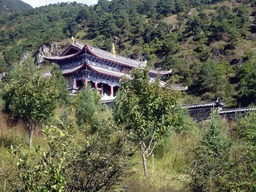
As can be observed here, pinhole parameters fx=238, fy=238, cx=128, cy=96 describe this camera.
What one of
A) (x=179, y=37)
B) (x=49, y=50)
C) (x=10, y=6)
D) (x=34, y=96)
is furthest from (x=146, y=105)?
(x=10, y=6)

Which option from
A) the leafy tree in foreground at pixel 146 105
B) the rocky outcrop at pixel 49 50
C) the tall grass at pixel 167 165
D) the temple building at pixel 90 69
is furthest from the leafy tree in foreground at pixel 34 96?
the rocky outcrop at pixel 49 50

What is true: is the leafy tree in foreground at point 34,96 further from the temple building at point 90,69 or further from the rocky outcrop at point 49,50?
the rocky outcrop at point 49,50

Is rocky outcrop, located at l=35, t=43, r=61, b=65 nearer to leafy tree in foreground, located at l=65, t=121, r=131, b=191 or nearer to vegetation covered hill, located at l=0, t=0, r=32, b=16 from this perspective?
leafy tree in foreground, located at l=65, t=121, r=131, b=191

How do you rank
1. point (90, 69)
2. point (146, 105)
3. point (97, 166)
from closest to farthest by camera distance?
point (97, 166), point (146, 105), point (90, 69)

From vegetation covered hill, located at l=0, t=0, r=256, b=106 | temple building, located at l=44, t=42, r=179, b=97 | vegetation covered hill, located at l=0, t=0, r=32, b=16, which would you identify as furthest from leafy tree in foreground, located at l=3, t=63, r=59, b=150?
vegetation covered hill, located at l=0, t=0, r=32, b=16

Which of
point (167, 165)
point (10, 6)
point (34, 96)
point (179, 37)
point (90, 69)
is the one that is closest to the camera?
point (34, 96)

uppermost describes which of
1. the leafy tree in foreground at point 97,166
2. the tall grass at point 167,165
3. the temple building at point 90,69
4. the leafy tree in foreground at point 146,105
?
the temple building at point 90,69

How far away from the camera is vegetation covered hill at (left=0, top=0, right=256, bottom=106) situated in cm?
3472

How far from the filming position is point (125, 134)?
202 inches

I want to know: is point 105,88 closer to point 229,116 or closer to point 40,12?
A: point 229,116

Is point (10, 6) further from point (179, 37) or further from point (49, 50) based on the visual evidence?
point (179, 37)

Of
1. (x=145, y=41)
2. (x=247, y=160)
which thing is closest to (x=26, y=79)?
(x=247, y=160)

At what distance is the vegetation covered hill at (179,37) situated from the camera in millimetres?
34719

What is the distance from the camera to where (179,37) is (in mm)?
59500
